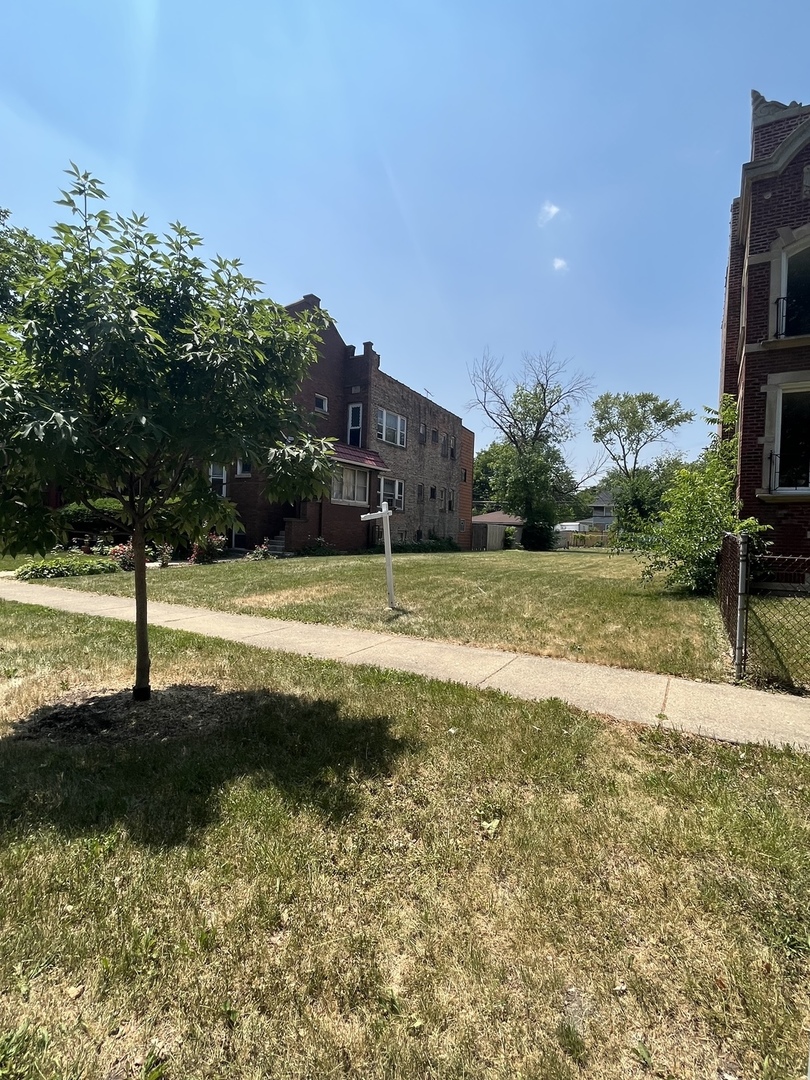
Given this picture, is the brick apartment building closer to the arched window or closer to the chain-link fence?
the arched window

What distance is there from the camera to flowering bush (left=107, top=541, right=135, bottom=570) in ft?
51.3

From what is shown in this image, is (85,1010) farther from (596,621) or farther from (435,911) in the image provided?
(596,621)

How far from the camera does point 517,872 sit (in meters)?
2.49

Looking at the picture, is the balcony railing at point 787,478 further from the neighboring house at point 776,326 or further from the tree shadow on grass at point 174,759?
the tree shadow on grass at point 174,759

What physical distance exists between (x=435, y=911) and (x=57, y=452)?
303 centimetres

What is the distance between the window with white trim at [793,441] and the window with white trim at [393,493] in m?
17.9

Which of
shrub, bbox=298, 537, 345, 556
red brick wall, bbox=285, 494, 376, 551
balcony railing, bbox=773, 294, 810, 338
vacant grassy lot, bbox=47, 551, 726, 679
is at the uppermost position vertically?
balcony railing, bbox=773, 294, 810, 338

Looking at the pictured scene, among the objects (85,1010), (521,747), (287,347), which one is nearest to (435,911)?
(85,1010)

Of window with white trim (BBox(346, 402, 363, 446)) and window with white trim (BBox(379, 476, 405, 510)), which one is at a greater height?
window with white trim (BBox(346, 402, 363, 446))

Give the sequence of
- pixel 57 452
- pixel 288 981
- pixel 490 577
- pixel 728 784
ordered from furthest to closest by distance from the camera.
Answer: pixel 490 577
pixel 728 784
pixel 57 452
pixel 288 981

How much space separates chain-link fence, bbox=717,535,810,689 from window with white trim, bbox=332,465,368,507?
16.3 metres

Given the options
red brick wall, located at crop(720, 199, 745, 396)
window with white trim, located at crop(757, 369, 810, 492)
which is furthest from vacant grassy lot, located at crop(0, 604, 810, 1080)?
red brick wall, located at crop(720, 199, 745, 396)

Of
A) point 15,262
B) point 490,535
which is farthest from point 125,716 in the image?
point 490,535

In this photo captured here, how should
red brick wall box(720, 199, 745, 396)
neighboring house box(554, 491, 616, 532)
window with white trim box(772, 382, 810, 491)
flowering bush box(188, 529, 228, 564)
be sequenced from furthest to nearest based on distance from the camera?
1. neighboring house box(554, 491, 616, 532)
2. flowering bush box(188, 529, 228, 564)
3. red brick wall box(720, 199, 745, 396)
4. window with white trim box(772, 382, 810, 491)
